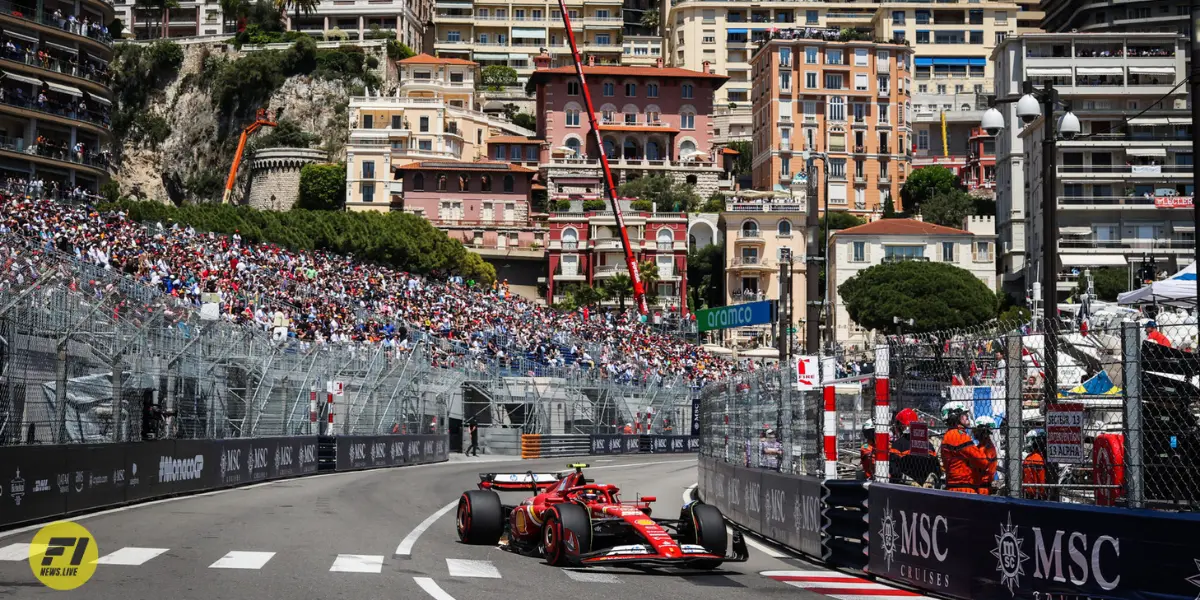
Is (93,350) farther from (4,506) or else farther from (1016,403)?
(1016,403)

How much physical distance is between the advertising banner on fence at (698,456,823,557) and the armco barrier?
8.63 m

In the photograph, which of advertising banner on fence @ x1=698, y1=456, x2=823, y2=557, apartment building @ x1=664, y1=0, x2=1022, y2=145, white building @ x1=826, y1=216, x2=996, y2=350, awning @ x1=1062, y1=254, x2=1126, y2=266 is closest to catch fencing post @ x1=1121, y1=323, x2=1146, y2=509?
advertising banner on fence @ x1=698, y1=456, x2=823, y2=557

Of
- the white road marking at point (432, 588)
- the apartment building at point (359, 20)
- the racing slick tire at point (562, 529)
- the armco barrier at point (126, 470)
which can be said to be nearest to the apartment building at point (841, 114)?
the apartment building at point (359, 20)

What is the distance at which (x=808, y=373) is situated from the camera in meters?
16.7

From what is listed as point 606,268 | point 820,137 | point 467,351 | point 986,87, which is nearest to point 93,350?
point 467,351

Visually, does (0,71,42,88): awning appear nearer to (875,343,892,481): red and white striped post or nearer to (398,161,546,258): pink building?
(398,161,546,258): pink building

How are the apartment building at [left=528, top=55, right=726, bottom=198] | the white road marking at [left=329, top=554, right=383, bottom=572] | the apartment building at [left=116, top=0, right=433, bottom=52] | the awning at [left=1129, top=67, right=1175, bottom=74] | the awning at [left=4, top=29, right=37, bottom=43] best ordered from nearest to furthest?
1. the white road marking at [left=329, top=554, right=383, bottom=572]
2. the awning at [left=4, top=29, right=37, bottom=43]
3. the awning at [left=1129, top=67, right=1175, bottom=74]
4. the apartment building at [left=528, top=55, right=726, bottom=198]
5. the apartment building at [left=116, top=0, right=433, bottom=52]

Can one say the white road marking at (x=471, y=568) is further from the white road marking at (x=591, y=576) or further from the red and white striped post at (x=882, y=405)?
the red and white striped post at (x=882, y=405)

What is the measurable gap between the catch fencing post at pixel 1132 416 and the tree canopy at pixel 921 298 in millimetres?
78969

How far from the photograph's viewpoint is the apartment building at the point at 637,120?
13000 cm

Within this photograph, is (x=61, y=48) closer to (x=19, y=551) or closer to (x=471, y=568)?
(x=19, y=551)

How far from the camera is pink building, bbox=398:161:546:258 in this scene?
115312 mm

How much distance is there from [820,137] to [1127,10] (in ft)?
104

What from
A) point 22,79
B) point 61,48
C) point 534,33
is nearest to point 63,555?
point 22,79
